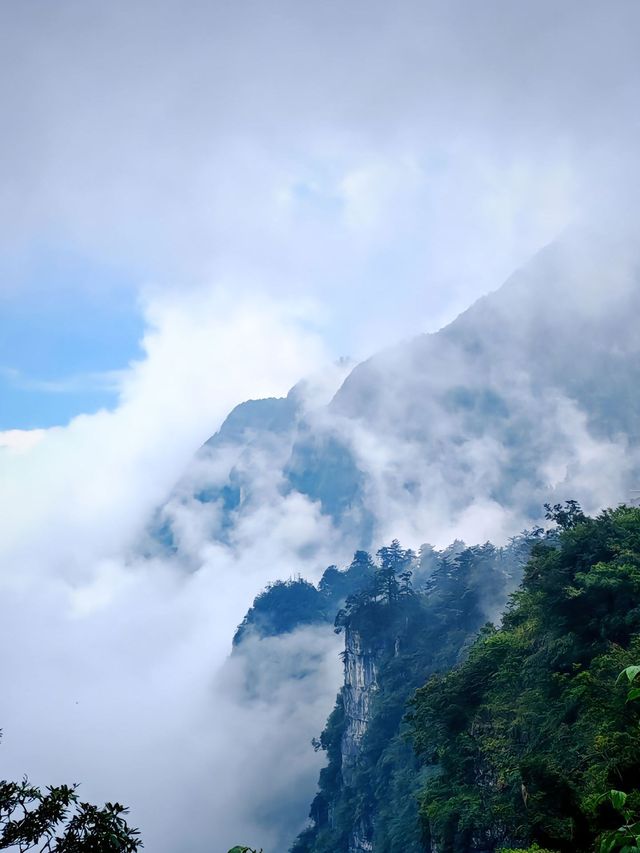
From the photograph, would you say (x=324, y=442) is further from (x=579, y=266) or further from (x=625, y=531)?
(x=625, y=531)

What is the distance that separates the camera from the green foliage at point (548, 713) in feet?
67.7

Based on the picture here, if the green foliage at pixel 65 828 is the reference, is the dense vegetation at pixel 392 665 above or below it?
above

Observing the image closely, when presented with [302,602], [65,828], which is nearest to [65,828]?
[65,828]

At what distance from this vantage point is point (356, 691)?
8119cm

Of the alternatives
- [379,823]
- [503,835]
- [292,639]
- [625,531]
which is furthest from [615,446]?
[503,835]

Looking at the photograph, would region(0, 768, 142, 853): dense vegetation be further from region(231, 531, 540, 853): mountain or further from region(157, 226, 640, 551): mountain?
region(157, 226, 640, 551): mountain

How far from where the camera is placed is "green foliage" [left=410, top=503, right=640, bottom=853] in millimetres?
20625

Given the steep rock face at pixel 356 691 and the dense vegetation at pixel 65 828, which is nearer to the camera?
the dense vegetation at pixel 65 828

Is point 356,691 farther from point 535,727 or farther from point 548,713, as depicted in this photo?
point 548,713

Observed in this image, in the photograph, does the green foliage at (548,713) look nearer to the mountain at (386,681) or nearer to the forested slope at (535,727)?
the forested slope at (535,727)

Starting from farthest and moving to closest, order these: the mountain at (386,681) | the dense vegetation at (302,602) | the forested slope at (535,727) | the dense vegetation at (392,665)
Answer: the dense vegetation at (302,602), the dense vegetation at (392,665), the mountain at (386,681), the forested slope at (535,727)

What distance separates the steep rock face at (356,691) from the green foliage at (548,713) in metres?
40.8

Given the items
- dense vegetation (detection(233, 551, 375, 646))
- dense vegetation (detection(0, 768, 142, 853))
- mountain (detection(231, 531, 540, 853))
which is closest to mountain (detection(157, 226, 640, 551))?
dense vegetation (detection(233, 551, 375, 646))

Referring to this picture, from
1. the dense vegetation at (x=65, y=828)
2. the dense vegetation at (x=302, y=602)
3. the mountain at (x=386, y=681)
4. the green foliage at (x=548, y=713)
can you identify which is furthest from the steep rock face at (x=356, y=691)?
the dense vegetation at (x=65, y=828)
